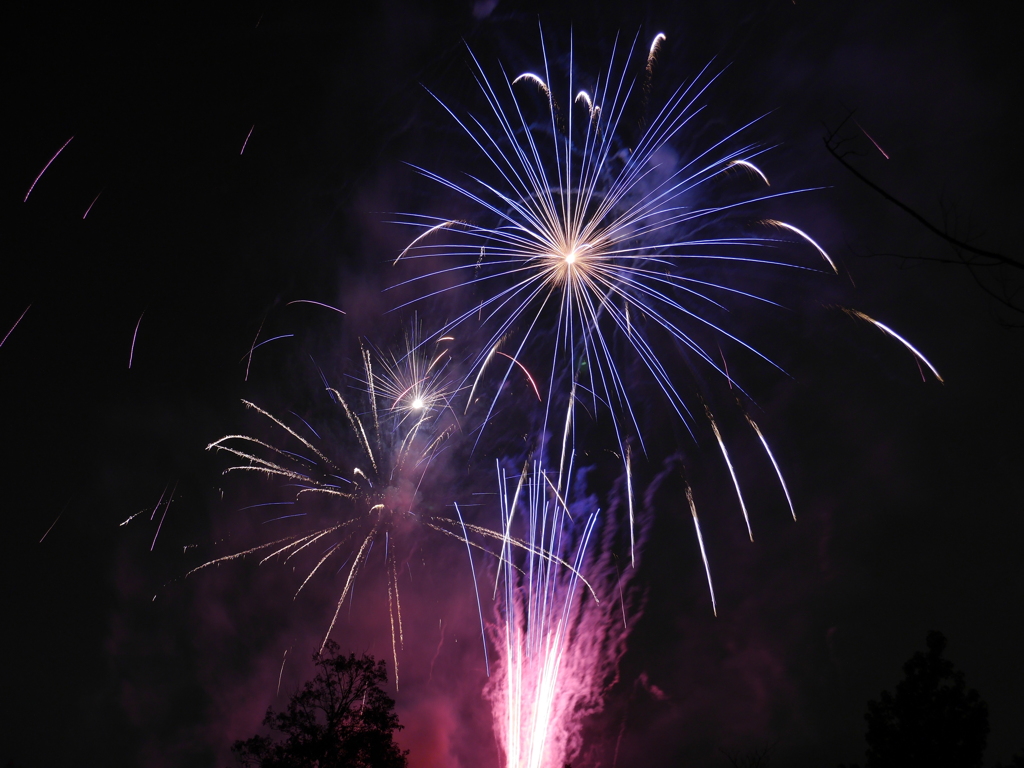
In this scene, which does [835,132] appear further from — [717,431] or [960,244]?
[717,431]

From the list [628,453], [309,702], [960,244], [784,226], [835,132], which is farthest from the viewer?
[309,702]

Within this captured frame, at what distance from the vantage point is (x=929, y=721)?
19016 mm

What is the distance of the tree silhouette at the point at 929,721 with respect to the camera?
18344mm

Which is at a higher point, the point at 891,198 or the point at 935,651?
the point at 935,651

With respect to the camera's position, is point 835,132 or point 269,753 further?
point 269,753

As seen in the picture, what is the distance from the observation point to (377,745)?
20891 mm

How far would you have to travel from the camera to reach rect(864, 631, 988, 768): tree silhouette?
18344 millimetres

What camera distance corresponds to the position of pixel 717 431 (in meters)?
14.6

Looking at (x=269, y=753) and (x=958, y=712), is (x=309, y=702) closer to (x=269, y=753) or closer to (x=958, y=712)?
(x=269, y=753)

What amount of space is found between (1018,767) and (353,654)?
2257cm

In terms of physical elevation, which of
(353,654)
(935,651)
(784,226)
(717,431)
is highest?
(784,226)

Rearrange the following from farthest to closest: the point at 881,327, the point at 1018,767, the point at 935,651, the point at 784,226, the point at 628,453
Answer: the point at 935,651 → the point at 1018,767 → the point at 628,453 → the point at 784,226 → the point at 881,327

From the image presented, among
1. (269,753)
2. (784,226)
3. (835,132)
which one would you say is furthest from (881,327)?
(269,753)

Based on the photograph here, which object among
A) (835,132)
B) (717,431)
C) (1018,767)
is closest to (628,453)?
(717,431)
